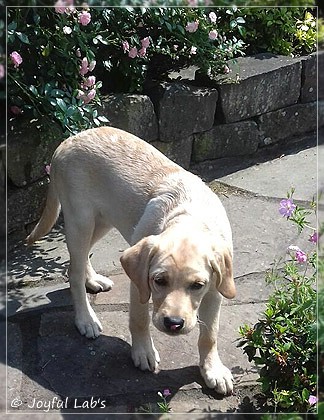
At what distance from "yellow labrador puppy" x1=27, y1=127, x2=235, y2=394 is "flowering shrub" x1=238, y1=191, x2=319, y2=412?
0.16 m

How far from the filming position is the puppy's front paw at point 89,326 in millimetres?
2738

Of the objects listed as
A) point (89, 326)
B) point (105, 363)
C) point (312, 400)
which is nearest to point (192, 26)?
Answer: point (89, 326)

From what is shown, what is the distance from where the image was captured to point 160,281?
2.21 meters

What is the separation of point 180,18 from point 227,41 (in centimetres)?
41

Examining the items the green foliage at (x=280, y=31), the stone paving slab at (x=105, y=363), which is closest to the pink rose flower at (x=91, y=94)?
the green foliage at (x=280, y=31)

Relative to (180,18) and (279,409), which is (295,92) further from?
(279,409)

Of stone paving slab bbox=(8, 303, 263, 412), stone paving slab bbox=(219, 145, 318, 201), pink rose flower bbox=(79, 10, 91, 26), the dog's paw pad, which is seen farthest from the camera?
stone paving slab bbox=(219, 145, 318, 201)

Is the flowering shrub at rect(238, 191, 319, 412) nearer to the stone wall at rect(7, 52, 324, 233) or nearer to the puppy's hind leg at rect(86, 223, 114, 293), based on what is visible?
the puppy's hind leg at rect(86, 223, 114, 293)

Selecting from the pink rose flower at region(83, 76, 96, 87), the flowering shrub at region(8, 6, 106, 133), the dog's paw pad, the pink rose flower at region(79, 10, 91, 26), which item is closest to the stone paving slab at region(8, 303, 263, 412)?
the dog's paw pad

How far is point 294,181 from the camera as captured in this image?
11.4ft

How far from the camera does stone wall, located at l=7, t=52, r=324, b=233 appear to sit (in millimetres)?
3236

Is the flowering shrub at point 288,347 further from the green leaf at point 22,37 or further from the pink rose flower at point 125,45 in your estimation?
the green leaf at point 22,37

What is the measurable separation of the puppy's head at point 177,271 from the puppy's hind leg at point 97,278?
61 cm

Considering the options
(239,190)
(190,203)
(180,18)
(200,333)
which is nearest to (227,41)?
(180,18)
